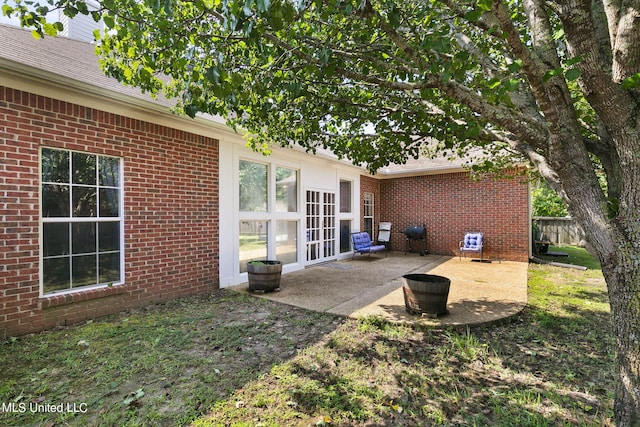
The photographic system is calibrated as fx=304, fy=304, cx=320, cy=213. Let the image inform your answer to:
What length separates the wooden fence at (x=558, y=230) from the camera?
13.7m

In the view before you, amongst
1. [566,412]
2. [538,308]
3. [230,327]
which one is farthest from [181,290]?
[538,308]

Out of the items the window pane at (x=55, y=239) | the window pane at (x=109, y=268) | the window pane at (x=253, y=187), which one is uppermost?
the window pane at (x=253, y=187)

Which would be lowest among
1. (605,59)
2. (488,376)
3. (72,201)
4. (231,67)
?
(488,376)

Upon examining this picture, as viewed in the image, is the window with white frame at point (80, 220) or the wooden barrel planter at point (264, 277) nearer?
the window with white frame at point (80, 220)

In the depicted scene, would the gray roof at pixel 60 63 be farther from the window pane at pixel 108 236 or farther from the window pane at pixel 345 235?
the window pane at pixel 345 235

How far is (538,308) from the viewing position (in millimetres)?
4875

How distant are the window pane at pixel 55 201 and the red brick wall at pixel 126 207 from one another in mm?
145

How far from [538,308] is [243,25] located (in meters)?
5.66

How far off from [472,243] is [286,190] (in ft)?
21.3

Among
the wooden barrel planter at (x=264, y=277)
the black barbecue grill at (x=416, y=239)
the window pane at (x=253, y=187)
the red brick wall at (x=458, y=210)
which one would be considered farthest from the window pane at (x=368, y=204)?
the wooden barrel planter at (x=264, y=277)

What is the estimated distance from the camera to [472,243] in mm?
10023

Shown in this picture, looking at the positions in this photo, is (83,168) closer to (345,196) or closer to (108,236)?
(108,236)

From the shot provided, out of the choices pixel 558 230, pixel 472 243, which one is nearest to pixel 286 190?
pixel 472 243

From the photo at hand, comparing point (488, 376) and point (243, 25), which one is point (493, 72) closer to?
point (243, 25)
